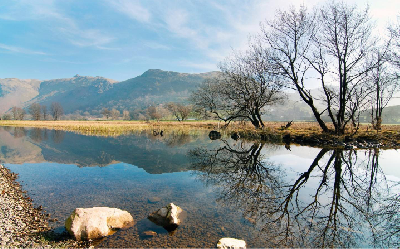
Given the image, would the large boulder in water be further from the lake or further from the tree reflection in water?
the tree reflection in water

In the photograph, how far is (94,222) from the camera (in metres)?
4.90

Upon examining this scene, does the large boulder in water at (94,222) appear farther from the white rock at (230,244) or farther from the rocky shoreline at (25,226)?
the white rock at (230,244)

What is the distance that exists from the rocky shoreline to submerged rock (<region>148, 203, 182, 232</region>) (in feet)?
5.74

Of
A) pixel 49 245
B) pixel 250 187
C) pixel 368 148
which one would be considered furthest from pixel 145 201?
pixel 368 148

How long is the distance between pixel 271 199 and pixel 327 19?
22.2 meters

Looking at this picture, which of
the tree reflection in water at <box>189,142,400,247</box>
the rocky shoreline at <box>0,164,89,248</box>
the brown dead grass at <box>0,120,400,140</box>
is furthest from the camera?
the brown dead grass at <box>0,120,400,140</box>

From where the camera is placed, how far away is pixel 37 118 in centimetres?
12069

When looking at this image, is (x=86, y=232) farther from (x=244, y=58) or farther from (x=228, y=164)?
(x=244, y=58)

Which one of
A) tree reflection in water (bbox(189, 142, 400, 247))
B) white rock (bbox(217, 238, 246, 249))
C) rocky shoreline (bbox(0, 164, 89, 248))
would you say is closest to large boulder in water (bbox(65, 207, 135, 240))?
rocky shoreline (bbox(0, 164, 89, 248))

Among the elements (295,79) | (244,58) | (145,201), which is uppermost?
(244,58)

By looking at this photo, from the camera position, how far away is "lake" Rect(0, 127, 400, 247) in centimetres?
Answer: 489

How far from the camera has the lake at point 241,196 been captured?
489cm

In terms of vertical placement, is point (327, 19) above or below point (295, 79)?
above

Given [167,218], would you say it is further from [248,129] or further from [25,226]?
[248,129]
